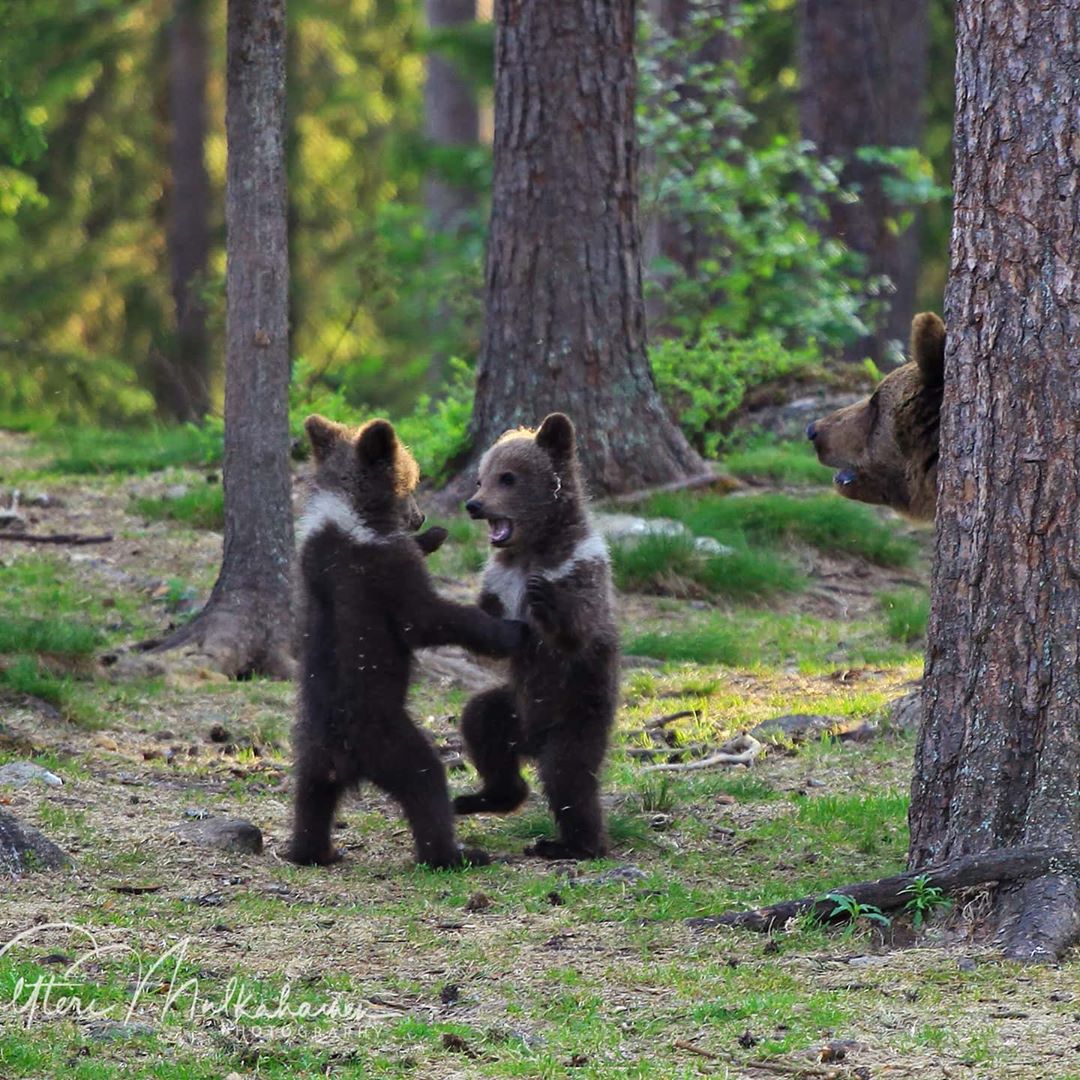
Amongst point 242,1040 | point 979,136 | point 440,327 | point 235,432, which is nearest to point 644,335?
point 235,432

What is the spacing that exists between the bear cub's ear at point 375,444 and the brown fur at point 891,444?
220cm

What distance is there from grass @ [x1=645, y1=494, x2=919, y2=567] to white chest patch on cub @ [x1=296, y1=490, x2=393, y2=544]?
523cm

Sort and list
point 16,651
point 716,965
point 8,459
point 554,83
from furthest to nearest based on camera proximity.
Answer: point 8,459 → point 554,83 → point 16,651 → point 716,965

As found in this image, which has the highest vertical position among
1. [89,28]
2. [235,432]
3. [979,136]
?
[89,28]

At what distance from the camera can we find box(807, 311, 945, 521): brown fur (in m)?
7.57

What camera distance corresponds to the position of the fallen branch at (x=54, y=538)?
11.1m

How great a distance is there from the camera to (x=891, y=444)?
7777 mm

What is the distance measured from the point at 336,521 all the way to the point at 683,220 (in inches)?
448

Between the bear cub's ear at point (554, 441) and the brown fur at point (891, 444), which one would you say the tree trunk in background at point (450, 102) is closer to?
the brown fur at point (891, 444)

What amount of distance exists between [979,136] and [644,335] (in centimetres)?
690

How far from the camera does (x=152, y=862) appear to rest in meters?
6.01

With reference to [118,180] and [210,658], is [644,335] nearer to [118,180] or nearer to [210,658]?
[210,658]

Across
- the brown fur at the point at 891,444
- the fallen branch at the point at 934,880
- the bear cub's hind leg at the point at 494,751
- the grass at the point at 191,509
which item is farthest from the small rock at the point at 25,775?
the grass at the point at 191,509

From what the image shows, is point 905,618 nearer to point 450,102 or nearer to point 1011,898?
point 1011,898
